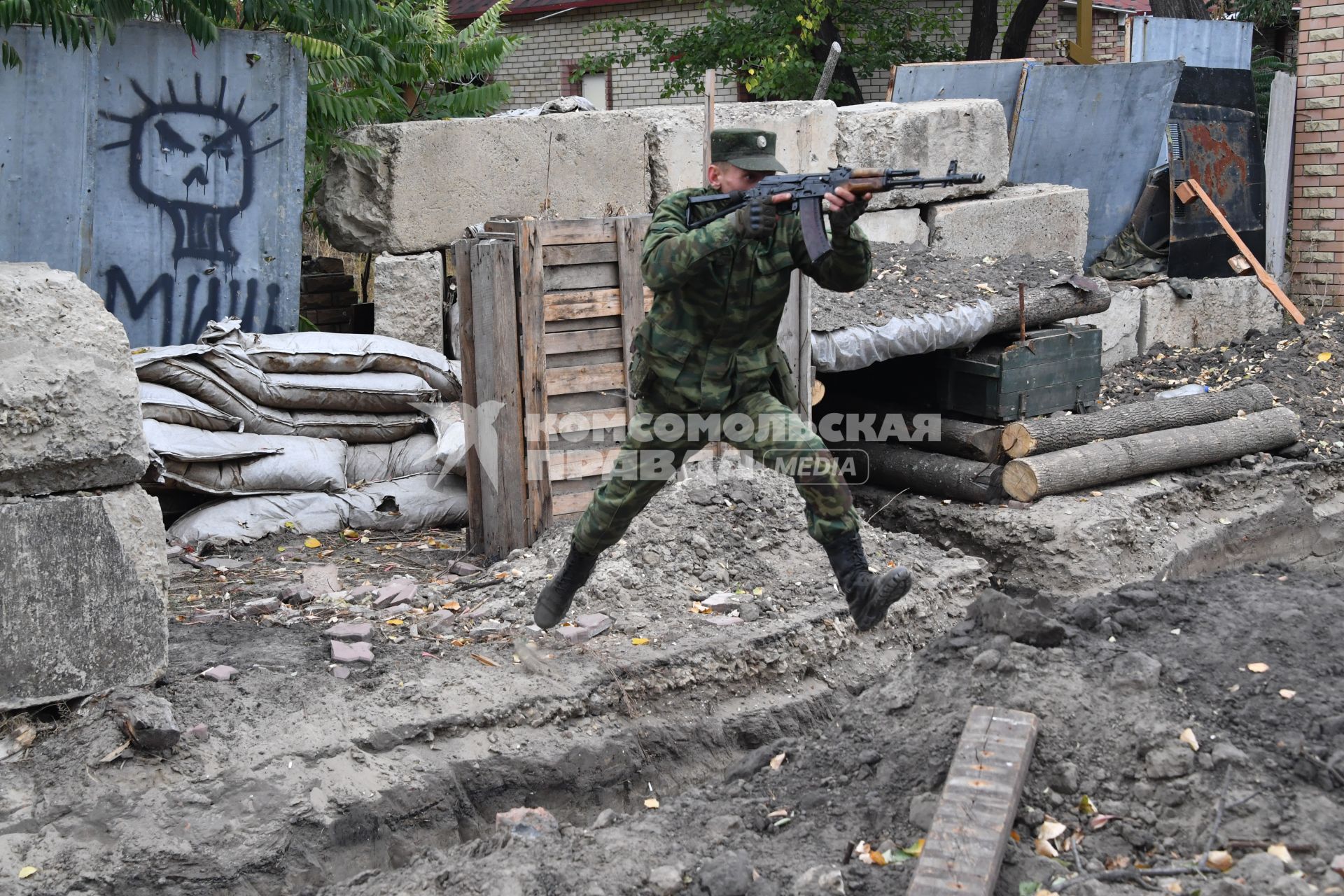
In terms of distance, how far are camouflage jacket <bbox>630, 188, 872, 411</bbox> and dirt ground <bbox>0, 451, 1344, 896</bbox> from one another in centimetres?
112

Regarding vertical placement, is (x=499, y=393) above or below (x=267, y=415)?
above

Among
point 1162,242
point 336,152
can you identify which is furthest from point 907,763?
point 1162,242

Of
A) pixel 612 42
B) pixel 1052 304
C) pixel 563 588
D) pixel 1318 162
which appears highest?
pixel 612 42

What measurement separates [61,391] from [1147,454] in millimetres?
5661

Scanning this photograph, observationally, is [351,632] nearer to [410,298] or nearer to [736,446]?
[736,446]

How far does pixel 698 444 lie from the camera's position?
14.2ft

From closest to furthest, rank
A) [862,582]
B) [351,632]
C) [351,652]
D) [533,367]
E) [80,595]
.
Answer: [80,595] < [862,582] < [351,652] < [351,632] < [533,367]

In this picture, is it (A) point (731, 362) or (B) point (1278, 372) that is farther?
(B) point (1278, 372)

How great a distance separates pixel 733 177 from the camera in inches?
165

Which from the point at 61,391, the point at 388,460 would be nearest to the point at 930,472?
the point at 388,460

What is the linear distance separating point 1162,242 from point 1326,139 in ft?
5.28

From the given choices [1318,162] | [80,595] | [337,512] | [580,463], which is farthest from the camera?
[1318,162]

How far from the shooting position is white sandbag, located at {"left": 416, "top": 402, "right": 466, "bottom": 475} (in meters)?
6.44

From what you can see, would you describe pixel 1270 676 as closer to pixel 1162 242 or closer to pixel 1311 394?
pixel 1311 394
